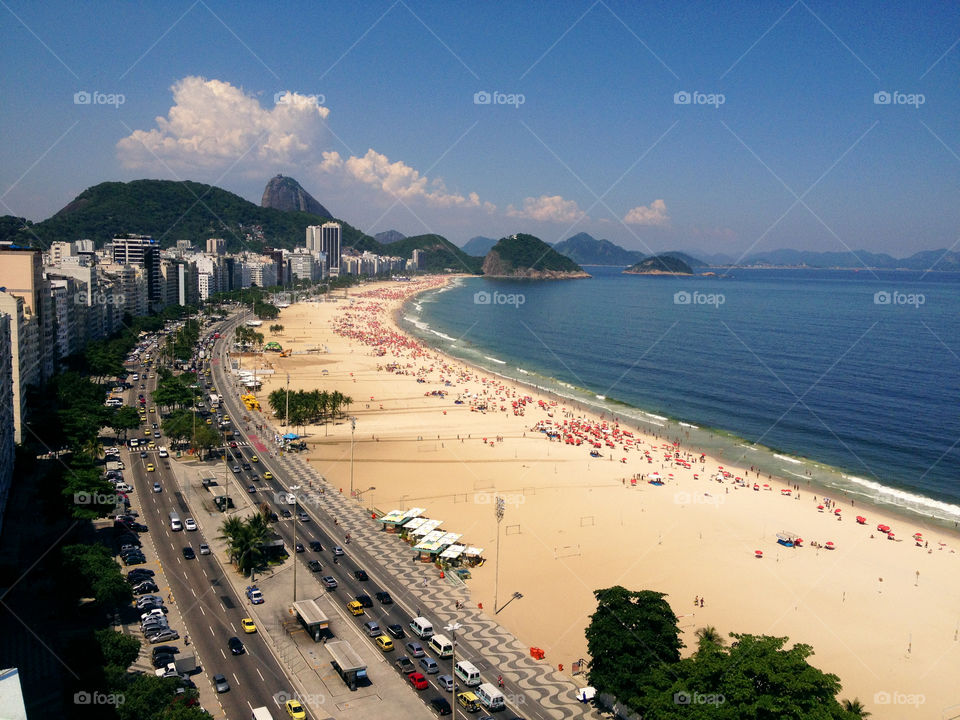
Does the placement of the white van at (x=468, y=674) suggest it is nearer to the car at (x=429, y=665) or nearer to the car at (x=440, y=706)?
the car at (x=429, y=665)

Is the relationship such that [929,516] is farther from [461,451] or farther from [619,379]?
[619,379]

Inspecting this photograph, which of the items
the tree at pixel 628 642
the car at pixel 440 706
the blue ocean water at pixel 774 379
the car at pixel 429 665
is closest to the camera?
the car at pixel 440 706

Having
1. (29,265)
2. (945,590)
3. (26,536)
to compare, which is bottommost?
(945,590)

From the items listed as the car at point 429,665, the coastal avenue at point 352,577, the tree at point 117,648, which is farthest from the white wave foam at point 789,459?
the tree at point 117,648

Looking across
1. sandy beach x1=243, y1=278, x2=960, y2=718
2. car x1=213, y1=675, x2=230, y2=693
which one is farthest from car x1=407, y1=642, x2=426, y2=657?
car x1=213, y1=675, x2=230, y2=693

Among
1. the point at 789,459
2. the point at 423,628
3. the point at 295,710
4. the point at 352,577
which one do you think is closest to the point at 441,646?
the point at 423,628

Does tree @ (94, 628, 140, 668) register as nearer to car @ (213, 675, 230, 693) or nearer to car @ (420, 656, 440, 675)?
car @ (213, 675, 230, 693)

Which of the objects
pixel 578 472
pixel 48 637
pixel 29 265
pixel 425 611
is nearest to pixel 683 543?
pixel 578 472
